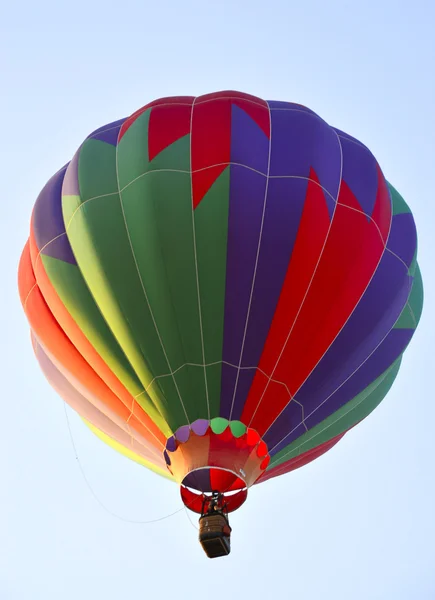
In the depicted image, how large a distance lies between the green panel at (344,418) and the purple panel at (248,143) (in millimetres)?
2424

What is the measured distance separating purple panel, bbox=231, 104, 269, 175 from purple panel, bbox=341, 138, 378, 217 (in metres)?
0.83

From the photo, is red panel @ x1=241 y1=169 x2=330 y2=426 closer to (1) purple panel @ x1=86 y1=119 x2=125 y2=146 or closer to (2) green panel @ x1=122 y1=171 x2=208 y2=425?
(2) green panel @ x1=122 y1=171 x2=208 y2=425

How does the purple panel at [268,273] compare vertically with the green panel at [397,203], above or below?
below

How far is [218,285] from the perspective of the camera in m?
11.4

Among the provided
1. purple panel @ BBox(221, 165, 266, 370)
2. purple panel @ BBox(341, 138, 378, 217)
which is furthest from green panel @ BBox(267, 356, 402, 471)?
purple panel @ BBox(341, 138, 378, 217)

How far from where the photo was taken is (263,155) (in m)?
11.8

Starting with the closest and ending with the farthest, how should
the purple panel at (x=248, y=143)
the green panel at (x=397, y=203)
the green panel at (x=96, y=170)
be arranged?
the purple panel at (x=248, y=143)
the green panel at (x=96, y=170)
the green panel at (x=397, y=203)

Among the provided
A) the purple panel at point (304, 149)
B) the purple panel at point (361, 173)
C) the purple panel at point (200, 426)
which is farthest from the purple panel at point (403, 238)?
the purple panel at point (200, 426)

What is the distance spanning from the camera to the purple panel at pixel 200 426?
37.3 feet

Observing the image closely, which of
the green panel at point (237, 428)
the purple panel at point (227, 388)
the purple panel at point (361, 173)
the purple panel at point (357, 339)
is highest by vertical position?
the purple panel at point (361, 173)

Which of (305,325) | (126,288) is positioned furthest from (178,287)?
(305,325)

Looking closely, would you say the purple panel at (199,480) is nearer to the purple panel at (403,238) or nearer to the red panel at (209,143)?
the red panel at (209,143)

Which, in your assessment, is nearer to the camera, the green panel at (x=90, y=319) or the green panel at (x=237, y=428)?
the green panel at (x=237, y=428)

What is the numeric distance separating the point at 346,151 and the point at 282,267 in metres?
1.58
